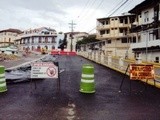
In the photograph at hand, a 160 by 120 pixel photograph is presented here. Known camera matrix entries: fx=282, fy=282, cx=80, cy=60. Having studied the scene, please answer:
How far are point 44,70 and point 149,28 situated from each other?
111ft

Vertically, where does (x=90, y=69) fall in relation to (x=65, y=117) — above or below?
above

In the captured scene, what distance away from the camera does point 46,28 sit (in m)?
141

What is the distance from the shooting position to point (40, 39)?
137375 millimetres

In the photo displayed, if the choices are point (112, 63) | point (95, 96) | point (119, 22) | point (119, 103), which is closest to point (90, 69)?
point (95, 96)

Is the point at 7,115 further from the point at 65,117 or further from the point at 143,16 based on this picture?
the point at 143,16

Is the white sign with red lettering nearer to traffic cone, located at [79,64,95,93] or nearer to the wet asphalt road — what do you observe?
the wet asphalt road

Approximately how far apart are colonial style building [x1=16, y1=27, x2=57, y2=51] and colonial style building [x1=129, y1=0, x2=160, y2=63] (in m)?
88.5

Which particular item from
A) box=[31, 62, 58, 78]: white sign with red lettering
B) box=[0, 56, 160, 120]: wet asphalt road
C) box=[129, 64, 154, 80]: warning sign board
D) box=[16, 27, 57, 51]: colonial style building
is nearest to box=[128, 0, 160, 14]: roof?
box=[129, 64, 154, 80]: warning sign board

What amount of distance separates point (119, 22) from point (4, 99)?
7138 centimetres

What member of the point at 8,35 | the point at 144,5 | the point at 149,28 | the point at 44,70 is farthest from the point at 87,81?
the point at 8,35

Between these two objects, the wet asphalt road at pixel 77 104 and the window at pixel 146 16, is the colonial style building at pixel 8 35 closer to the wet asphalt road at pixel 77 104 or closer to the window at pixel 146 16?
the window at pixel 146 16

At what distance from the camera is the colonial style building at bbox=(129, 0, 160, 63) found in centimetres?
3919

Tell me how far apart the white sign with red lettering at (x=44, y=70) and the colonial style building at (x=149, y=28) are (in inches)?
1047

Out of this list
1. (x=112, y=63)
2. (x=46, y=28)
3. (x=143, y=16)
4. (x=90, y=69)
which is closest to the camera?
(x=90, y=69)
